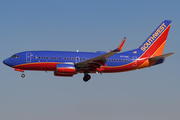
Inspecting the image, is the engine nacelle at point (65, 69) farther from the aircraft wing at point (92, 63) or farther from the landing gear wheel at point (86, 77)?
the landing gear wheel at point (86, 77)

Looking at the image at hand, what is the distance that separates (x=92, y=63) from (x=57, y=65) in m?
5.38

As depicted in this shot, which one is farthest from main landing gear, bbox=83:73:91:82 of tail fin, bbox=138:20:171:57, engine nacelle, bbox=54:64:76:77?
tail fin, bbox=138:20:171:57

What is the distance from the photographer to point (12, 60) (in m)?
55.0

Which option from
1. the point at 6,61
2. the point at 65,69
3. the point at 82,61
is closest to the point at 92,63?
the point at 82,61

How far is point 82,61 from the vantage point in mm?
53094

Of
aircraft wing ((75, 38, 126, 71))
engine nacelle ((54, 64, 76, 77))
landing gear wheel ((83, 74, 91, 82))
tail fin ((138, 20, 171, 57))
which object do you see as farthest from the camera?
tail fin ((138, 20, 171, 57))

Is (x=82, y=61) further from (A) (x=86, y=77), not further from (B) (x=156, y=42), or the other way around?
(B) (x=156, y=42)

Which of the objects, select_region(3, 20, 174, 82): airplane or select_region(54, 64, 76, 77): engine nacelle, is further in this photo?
select_region(3, 20, 174, 82): airplane

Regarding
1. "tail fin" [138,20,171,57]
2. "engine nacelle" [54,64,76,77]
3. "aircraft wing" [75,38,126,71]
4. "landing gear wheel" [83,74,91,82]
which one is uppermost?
"tail fin" [138,20,171,57]

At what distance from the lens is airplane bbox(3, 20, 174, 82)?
53.4 m

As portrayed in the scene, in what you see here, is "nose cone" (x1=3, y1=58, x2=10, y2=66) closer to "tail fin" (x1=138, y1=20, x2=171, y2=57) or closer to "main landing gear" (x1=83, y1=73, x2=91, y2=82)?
"main landing gear" (x1=83, y1=73, x2=91, y2=82)

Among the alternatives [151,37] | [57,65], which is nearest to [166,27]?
[151,37]

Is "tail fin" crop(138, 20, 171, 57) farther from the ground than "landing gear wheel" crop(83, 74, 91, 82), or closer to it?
farther from the ground

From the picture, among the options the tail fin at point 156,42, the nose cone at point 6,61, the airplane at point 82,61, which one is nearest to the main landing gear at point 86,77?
the airplane at point 82,61
